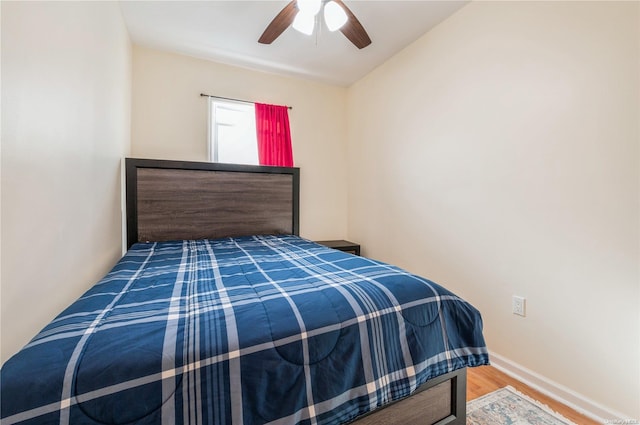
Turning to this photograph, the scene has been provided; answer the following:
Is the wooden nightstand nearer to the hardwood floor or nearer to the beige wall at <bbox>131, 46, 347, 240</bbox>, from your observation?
the beige wall at <bbox>131, 46, 347, 240</bbox>

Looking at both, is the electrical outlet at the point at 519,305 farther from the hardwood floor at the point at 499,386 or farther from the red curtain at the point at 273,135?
the red curtain at the point at 273,135

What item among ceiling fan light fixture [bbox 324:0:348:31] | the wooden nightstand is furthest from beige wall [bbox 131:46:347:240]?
ceiling fan light fixture [bbox 324:0:348:31]

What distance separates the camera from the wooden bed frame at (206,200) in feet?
7.41

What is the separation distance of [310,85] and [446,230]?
2.29 metres

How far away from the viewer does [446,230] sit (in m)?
2.14

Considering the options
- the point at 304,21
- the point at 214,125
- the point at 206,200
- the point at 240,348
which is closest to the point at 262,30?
the point at 304,21

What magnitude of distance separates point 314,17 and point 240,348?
1872 mm

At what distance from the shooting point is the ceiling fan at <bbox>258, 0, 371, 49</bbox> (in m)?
1.57

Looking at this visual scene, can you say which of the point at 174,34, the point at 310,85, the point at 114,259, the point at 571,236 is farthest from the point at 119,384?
the point at 310,85

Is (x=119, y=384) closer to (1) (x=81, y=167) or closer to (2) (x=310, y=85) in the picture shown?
(1) (x=81, y=167)

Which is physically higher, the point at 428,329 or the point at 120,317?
the point at 120,317

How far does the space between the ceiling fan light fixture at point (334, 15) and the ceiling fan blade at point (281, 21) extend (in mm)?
195

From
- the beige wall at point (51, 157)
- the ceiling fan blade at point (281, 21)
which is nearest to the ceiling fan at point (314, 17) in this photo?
the ceiling fan blade at point (281, 21)

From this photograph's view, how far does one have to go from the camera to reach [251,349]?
657 millimetres
